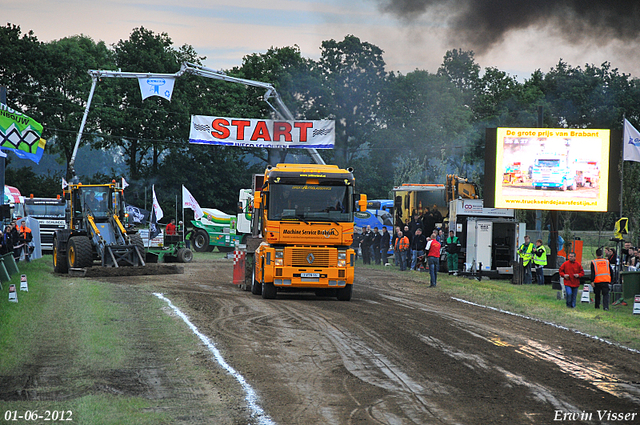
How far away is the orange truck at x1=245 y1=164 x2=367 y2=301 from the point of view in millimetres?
17984

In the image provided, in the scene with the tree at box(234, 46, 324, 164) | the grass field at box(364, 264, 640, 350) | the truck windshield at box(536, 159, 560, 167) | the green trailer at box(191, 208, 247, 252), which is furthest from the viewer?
the tree at box(234, 46, 324, 164)

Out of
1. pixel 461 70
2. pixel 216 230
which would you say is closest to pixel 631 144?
pixel 216 230

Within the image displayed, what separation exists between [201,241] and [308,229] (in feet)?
81.3

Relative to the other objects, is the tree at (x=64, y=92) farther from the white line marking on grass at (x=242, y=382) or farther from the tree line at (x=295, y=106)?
the white line marking on grass at (x=242, y=382)

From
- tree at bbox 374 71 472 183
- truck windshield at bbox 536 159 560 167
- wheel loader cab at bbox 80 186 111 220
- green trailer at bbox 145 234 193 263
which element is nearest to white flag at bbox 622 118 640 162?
truck windshield at bbox 536 159 560 167

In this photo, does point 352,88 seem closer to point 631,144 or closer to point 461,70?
point 461,70

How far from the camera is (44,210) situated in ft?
126

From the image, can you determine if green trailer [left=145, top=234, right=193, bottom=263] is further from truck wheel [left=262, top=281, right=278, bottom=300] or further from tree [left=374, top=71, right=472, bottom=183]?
tree [left=374, top=71, right=472, bottom=183]

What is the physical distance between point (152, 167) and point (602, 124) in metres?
39.5

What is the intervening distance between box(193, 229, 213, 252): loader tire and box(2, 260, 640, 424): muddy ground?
2388cm

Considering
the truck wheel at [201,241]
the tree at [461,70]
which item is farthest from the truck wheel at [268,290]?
the tree at [461,70]

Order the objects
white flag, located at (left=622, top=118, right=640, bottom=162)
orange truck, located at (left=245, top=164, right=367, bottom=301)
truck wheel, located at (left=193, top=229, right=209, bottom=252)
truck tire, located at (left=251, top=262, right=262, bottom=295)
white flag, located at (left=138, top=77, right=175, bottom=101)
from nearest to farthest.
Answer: orange truck, located at (left=245, top=164, right=367, bottom=301) → truck tire, located at (left=251, top=262, right=262, bottom=295) → white flag, located at (left=622, top=118, right=640, bottom=162) → white flag, located at (left=138, top=77, right=175, bottom=101) → truck wheel, located at (left=193, top=229, right=209, bottom=252)

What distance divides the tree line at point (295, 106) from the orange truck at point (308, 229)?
3398 cm

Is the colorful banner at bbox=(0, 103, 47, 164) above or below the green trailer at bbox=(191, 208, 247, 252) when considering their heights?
above
